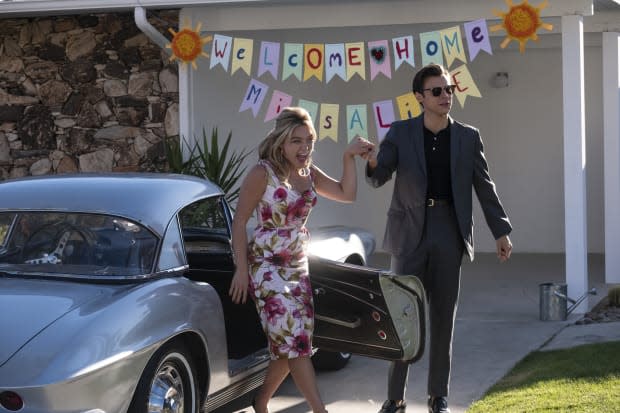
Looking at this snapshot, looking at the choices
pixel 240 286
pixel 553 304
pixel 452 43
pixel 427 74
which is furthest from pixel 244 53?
pixel 240 286

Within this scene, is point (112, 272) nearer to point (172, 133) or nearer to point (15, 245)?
point (15, 245)

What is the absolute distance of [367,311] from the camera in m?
5.01

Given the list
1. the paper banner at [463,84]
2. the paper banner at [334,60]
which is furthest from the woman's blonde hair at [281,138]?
the paper banner at [334,60]

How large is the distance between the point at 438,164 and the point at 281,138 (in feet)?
2.80

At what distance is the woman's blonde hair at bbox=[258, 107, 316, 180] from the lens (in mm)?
4820

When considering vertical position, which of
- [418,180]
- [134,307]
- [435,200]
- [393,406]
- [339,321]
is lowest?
[393,406]

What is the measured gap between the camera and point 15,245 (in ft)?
16.1

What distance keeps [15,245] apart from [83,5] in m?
5.01

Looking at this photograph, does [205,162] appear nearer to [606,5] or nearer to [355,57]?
[355,57]

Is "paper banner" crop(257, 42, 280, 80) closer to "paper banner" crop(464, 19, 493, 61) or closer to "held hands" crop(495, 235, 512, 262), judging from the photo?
"paper banner" crop(464, 19, 493, 61)

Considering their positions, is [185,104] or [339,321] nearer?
[339,321]

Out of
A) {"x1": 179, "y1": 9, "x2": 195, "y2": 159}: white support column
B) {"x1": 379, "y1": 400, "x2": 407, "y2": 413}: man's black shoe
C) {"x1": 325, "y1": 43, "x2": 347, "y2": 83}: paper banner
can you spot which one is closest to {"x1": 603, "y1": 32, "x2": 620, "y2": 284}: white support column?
{"x1": 325, "y1": 43, "x2": 347, "y2": 83}: paper banner

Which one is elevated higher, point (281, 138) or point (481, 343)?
point (281, 138)

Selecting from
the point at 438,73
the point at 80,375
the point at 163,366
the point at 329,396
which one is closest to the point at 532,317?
the point at 329,396
